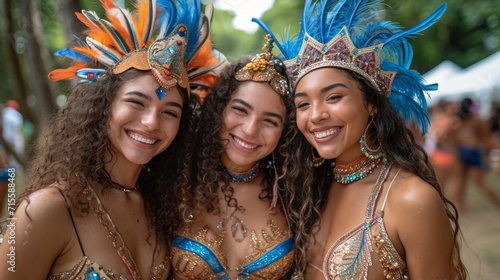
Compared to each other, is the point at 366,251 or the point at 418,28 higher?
the point at 418,28

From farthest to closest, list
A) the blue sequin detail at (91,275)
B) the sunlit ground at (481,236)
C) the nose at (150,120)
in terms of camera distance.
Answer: the sunlit ground at (481,236)
the nose at (150,120)
the blue sequin detail at (91,275)

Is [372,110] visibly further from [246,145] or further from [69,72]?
[69,72]

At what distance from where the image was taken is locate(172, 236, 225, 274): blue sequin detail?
2.85 meters

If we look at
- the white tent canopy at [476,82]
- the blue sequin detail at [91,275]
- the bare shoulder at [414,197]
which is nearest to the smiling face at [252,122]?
the bare shoulder at [414,197]

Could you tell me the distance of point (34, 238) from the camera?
2156 millimetres

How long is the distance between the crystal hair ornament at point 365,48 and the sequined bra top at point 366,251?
0.53 m

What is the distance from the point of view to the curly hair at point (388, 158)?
2627 millimetres

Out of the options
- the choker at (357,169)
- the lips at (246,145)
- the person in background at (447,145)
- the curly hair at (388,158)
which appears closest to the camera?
the curly hair at (388,158)

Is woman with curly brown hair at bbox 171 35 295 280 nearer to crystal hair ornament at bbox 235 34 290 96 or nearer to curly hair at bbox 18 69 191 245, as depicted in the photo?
crystal hair ornament at bbox 235 34 290 96

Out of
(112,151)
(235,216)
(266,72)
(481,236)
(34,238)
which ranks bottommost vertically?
(481,236)

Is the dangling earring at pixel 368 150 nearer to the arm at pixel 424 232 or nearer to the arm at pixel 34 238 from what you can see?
the arm at pixel 424 232

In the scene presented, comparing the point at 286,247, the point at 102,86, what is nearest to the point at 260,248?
the point at 286,247

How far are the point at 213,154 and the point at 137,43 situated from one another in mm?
833

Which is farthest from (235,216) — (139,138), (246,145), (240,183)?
(139,138)
